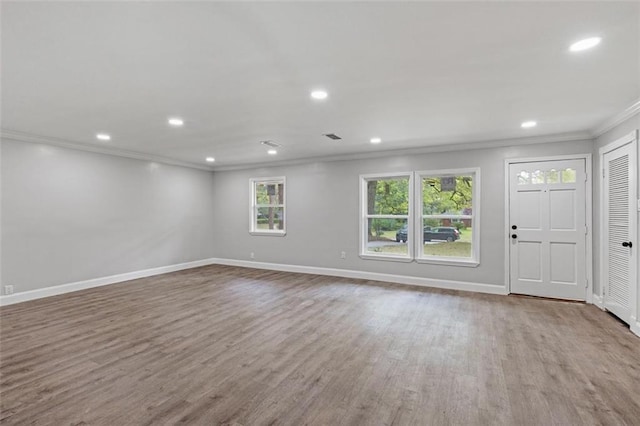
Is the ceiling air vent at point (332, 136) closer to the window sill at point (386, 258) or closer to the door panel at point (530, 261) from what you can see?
the window sill at point (386, 258)

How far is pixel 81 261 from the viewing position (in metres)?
5.32

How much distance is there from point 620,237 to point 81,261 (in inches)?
315

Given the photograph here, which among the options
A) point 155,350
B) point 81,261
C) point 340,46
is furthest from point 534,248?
point 81,261

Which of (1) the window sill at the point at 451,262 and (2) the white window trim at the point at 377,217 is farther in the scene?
(2) the white window trim at the point at 377,217

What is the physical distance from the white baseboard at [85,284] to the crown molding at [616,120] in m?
7.88

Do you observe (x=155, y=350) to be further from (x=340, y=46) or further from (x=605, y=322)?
(x=605, y=322)

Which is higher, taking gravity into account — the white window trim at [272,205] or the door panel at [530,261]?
the white window trim at [272,205]

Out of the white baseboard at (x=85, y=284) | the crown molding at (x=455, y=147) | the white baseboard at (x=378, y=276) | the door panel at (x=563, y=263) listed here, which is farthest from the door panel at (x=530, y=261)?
the white baseboard at (x=85, y=284)

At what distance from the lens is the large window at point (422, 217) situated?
5.37m

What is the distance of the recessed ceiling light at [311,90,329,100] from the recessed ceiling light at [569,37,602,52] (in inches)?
75.8

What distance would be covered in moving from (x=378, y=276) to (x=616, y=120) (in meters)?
4.06

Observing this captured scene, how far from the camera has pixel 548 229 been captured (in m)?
4.73

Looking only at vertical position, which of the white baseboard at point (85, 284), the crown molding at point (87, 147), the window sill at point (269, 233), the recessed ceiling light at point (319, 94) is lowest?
the white baseboard at point (85, 284)

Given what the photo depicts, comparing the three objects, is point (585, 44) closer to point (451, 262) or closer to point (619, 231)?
point (619, 231)
